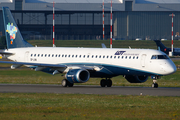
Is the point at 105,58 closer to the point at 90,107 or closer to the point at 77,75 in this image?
the point at 77,75

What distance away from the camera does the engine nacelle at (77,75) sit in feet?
113

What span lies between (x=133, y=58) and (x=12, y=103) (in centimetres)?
1528

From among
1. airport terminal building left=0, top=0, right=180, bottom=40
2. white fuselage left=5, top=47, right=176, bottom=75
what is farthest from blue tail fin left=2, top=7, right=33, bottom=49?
airport terminal building left=0, top=0, right=180, bottom=40

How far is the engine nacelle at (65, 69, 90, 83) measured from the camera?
113 ft

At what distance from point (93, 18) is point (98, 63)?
334 ft

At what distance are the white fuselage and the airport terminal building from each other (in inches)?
3285

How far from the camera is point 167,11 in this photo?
427 ft

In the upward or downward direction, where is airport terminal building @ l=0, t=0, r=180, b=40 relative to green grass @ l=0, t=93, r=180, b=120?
upward

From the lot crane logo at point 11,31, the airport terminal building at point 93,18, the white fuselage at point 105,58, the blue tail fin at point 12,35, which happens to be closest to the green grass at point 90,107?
the white fuselage at point 105,58

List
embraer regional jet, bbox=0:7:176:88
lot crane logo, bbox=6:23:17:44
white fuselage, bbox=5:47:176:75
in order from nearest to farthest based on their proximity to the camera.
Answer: white fuselage, bbox=5:47:176:75 → embraer regional jet, bbox=0:7:176:88 → lot crane logo, bbox=6:23:17:44

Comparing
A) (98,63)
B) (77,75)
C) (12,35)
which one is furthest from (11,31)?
(77,75)

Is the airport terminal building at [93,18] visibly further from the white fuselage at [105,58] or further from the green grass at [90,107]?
the green grass at [90,107]

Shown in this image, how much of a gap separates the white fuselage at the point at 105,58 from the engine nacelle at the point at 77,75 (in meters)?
1.71

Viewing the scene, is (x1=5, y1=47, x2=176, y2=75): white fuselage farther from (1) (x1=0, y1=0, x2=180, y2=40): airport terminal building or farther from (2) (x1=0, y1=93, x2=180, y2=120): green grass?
(1) (x1=0, y1=0, x2=180, y2=40): airport terminal building
